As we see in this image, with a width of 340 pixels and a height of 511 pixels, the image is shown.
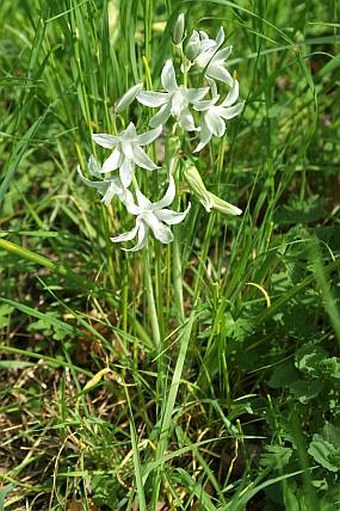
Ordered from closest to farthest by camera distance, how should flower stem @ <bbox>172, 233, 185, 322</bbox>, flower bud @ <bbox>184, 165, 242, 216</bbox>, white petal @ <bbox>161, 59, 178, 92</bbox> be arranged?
white petal @ <bbox>161, 59, 178, 92</bbox> < flower bud @ <bbox>184, 165, 242, 216</bbox> < flower stem @ <bbox>172, 233, 185, 322</bbox>

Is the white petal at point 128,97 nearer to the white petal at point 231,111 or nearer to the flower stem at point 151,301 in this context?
the white petal at point 231,111

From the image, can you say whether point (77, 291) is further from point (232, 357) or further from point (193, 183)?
point (193, 183)

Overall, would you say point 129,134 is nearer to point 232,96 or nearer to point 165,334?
point 232,96

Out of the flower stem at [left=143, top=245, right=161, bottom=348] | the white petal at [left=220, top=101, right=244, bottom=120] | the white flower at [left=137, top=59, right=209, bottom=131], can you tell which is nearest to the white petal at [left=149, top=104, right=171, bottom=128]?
the white flower at [left=137, top=59, right=209, bottom=131]

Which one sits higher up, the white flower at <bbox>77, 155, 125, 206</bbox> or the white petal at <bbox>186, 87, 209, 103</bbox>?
the white petal at <bbox>186, 87, 209, 103</bbox>

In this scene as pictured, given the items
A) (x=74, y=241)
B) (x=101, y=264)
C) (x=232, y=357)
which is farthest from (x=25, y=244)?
(x=232, y=357)

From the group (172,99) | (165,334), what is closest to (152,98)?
(172,99)

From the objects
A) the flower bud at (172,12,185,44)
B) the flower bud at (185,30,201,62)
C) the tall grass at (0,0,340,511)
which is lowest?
the tall grass at (0,0,340,511)

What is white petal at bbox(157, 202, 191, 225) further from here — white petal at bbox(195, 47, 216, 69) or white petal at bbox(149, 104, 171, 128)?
white petal at bbox(195, 47, 216, 69)

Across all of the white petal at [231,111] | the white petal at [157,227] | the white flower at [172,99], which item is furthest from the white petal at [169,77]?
the white petal at [157,227]
